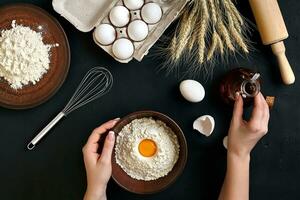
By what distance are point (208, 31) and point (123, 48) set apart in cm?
26

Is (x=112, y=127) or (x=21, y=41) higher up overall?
(x=21, y=41)

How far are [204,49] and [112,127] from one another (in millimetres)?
347

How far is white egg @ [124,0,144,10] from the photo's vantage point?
3.78 ft

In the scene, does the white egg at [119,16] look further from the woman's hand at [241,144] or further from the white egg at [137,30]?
the woman's hand at [241,144]

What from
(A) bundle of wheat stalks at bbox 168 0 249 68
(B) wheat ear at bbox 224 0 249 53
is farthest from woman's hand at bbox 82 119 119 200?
(B) wheat ear at bbox 224 0 249 53

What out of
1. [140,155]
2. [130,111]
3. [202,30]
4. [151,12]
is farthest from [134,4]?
[140,155]

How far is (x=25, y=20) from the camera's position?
3.97 ft

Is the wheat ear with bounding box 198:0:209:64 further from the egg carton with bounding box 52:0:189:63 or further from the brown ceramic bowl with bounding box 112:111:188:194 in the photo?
the brown ceramic bowl with bounding box 112:111:188:194

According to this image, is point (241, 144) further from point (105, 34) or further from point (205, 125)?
point (105, 34)

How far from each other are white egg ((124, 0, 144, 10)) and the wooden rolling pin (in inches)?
12.3

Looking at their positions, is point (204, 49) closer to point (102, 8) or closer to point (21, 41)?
point (102, 8)

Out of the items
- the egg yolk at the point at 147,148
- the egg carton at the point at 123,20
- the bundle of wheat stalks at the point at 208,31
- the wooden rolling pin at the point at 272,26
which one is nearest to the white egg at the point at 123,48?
the egg carton at the point at 123,20

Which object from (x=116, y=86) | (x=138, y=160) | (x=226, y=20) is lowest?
(x=138, y=160)

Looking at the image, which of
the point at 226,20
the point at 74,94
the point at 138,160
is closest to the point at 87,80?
the point at 74,94
